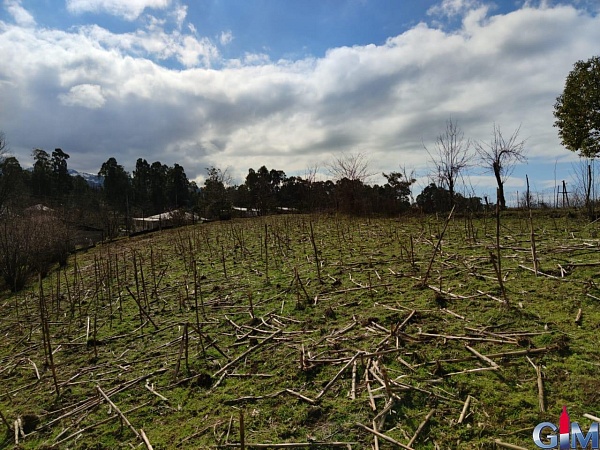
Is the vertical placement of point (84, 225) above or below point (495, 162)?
below

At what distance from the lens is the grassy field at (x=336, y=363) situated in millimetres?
2459

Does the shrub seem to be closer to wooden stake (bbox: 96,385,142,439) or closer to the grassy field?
the grassy field

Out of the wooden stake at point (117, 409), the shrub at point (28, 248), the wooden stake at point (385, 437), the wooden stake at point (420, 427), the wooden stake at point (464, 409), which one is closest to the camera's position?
the wooden stake at point (385, 437)

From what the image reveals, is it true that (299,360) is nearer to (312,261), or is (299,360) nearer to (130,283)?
(312,261)

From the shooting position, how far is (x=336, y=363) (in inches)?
128

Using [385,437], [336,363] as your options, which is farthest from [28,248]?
[385,437]

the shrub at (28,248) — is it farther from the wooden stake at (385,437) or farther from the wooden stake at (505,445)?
the wooden stake at (505,445)

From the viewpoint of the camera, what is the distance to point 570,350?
2828 mm

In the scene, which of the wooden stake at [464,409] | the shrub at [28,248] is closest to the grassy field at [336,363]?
the wooden stake at [464,409]

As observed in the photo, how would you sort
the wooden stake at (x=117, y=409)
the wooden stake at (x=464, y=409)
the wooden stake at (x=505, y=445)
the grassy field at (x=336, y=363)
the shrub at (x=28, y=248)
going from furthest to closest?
the shrub at (x=28, y=248), the wooden stake at (x=117, y=409), the grassy field at (x=336, y=363), the wooden stake at (x=464, y=409), the wooden stake at (x=505, y=445)

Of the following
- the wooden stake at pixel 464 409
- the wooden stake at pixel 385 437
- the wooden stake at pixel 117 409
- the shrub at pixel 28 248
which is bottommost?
the wooden stake at pixel 117 409

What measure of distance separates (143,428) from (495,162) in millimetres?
17553

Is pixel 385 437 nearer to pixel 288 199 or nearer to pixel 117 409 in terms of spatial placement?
pixel 117 409

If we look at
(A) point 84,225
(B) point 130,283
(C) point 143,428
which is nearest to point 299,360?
(C) point 143,428
